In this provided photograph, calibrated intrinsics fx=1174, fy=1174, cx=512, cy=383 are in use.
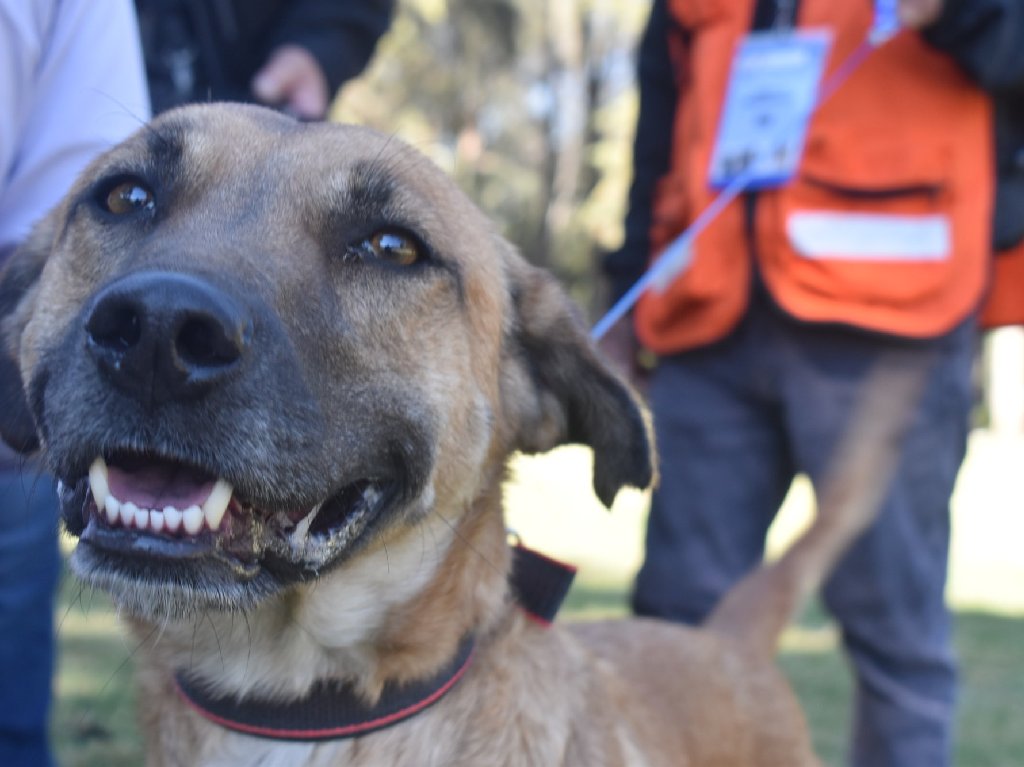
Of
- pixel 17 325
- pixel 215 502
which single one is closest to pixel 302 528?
A: pixel 215 502

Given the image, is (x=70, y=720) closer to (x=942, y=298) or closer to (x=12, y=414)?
(x=12, y=414)

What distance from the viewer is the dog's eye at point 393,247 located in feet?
8.02

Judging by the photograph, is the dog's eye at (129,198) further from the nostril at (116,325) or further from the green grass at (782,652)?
the green grass at (782,652)

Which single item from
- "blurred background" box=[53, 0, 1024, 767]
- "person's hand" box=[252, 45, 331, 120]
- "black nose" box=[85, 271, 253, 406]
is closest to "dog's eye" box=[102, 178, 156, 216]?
"black nose" box=[85, 271, 253, 406]

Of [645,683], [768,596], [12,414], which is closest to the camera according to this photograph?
[12,414]

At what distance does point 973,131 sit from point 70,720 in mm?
3968

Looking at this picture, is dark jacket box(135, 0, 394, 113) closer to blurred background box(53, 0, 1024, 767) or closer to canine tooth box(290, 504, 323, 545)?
canine tooth box(290, 504, 323, 545)

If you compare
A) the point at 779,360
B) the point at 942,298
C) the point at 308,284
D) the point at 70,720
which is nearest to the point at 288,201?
the point at 308,284

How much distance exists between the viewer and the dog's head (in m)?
1.91

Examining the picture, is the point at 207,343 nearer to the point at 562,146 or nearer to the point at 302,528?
the point at 302,528

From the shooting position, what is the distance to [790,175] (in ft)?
11.2

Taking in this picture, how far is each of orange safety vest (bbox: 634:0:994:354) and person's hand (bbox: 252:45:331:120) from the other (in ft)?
4.18

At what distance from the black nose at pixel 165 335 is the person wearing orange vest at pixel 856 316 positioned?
1.96 meters

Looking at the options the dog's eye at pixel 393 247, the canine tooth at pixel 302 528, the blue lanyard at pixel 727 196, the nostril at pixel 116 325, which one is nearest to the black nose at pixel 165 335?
the nostril at pixel 116 325
